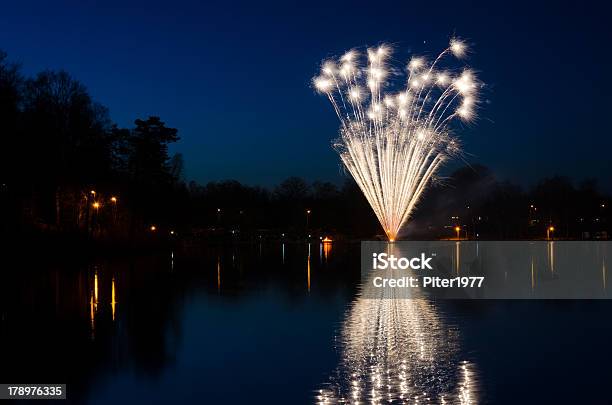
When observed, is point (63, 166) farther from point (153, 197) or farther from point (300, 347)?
point (300, 347)

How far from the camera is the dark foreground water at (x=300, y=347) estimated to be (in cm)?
1116

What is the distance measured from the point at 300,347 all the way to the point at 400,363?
2.91 m

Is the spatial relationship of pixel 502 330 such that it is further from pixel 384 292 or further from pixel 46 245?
pixel 46 245

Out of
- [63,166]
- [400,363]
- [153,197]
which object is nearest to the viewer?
[400,363]

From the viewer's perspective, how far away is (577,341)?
15.7 metres

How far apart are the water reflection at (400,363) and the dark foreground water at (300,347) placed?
3 centimetres

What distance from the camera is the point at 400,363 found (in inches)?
507

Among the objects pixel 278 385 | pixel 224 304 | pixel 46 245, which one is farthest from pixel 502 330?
pixel 46 245

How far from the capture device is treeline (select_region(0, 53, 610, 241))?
47438mm

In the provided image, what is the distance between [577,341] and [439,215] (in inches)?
4134
